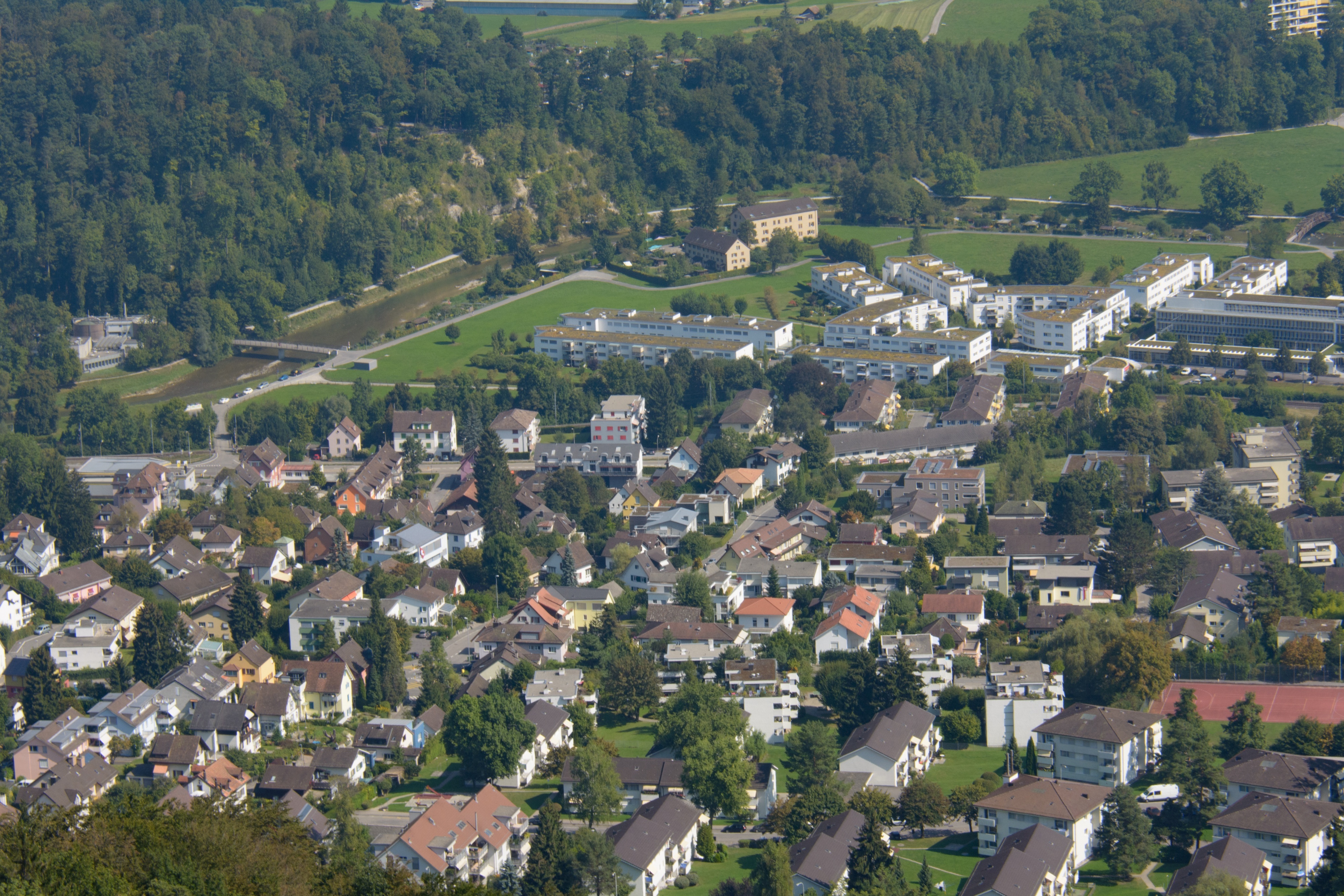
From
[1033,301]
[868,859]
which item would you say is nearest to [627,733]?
[868,859]

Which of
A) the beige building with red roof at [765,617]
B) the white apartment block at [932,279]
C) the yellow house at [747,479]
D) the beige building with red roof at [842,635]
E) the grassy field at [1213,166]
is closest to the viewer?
the beige building with red roof at [842,635]

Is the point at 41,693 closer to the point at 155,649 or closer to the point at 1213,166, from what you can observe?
the point at 155,649

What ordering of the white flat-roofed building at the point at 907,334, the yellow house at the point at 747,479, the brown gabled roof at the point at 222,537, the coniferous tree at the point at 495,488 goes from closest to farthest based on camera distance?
1. the brown gabled roof at the point at 222,537
2. the coniferous tree at the point at 495,488
3. the yellow house at the point at 747,479
4. the white flat-roofed building at the point at 907,334

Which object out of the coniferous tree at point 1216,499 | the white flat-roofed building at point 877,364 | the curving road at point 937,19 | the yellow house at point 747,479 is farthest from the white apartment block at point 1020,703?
the curving road at point 937,19

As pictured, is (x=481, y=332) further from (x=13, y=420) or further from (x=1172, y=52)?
(x=1172, y=52)

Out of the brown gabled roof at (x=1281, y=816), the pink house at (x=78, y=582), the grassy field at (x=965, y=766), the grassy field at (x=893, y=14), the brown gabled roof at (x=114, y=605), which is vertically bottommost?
the grassy field at (x=965, y=766)

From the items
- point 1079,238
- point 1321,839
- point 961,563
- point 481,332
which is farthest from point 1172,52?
point 1321,839

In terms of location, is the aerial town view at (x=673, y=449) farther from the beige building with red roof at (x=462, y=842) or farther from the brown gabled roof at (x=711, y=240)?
the brown gabled roof at (x=711, y=240)
